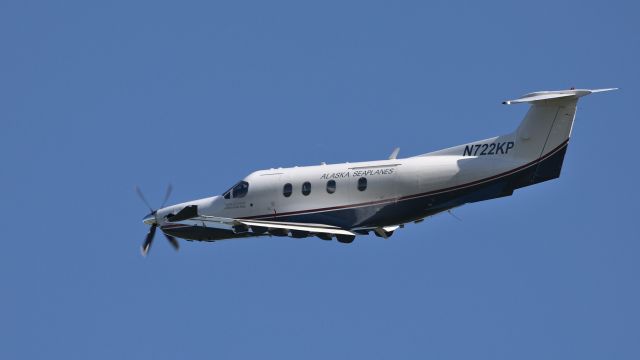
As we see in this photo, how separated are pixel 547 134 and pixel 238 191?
12193mm

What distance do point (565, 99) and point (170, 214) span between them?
1629cm

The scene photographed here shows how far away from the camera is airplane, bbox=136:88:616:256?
44.2 m

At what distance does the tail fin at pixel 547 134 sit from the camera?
44062 mm

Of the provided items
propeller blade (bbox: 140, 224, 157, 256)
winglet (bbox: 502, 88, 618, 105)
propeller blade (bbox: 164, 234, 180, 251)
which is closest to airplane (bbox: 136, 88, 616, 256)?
winglet (bbox: 502, 88, 618, 105)

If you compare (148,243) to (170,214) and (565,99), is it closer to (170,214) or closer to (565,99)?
(170,214)

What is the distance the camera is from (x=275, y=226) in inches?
1799

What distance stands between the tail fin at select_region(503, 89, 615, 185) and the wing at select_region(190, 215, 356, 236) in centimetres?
694

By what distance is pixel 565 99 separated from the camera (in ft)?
144

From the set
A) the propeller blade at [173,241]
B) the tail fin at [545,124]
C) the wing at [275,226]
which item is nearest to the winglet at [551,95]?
the tail fin at [545,124]

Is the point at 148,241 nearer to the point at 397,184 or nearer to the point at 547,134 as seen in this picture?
the point at 397,184

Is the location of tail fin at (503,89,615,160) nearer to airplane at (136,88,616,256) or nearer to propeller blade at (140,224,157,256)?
airplane at (136,88,616,256)

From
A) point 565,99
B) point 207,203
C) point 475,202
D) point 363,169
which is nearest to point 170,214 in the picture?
point 207,203

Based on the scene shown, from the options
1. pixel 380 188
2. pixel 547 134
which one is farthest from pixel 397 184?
pixel 547 134

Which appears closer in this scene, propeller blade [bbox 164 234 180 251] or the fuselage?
the fuselage
